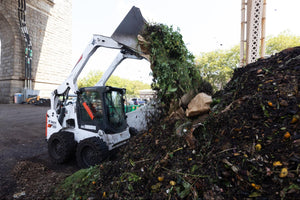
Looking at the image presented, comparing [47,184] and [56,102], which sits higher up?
[56,102]

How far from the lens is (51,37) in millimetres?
18875

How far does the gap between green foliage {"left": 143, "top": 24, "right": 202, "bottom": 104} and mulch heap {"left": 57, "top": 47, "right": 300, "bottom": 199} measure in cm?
66

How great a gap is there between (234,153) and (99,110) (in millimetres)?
3210

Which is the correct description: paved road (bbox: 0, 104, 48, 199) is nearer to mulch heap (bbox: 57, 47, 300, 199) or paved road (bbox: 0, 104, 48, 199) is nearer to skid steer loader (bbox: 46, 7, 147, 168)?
skid steer loader (bbox: 46, 7, 147, 168)

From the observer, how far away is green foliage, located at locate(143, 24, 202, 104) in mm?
2795

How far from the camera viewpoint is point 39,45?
17.7 metres

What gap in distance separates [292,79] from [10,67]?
22201mm

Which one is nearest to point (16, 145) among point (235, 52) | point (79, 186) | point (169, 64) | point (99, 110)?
point (99, 110)

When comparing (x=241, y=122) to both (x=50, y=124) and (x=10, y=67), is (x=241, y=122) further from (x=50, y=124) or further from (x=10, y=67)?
(x=10, y=67)

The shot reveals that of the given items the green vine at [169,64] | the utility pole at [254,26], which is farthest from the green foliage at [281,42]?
the green vine at [169,64]

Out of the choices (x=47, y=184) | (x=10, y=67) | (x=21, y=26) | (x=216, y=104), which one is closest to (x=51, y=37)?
(x=21, y=26)

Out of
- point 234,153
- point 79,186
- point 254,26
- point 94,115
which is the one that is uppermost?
point 254,26

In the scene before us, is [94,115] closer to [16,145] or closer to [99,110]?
[99,110]

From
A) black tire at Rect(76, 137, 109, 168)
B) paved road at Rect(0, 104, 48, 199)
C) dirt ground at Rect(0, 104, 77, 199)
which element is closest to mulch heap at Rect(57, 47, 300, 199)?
black tire at Rect(76, 137, 109, 168)
